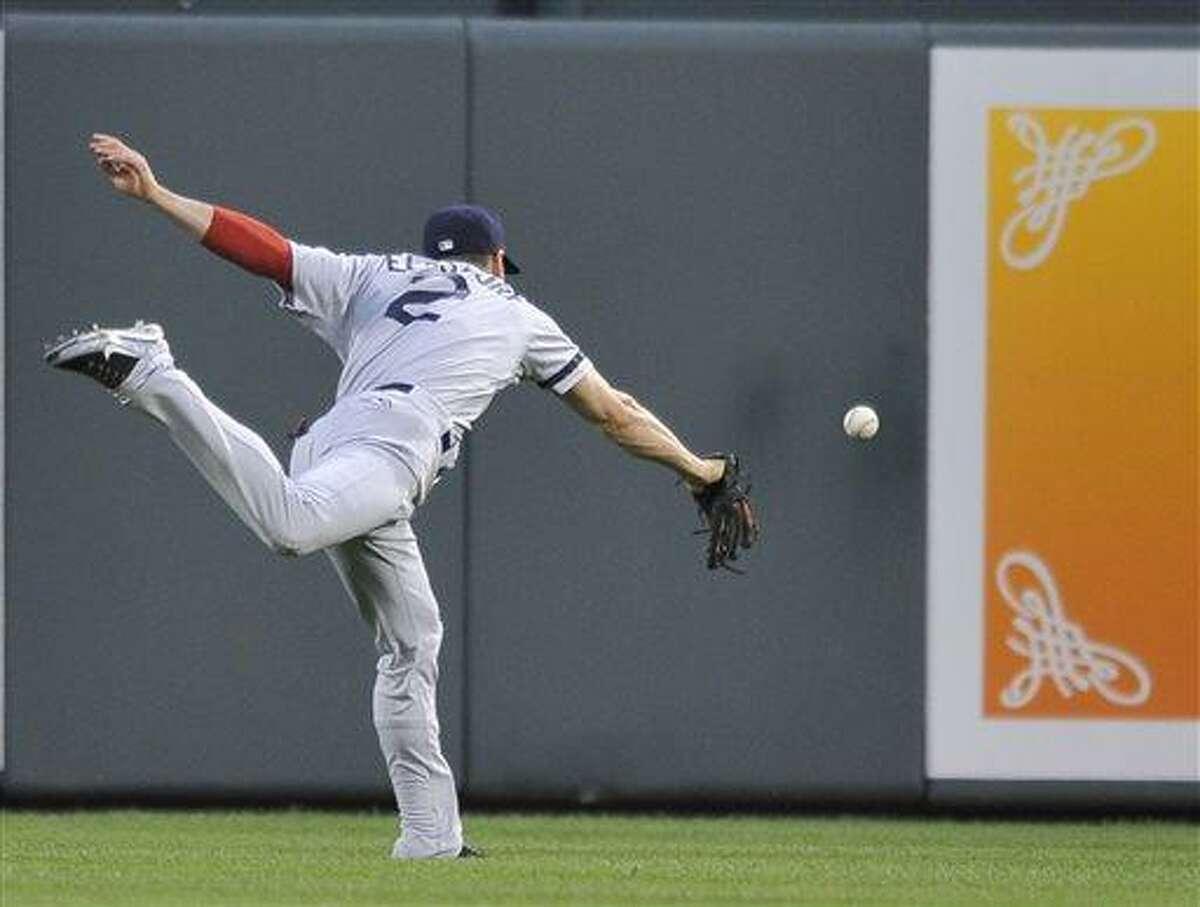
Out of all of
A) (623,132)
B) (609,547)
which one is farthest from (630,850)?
(623,132)

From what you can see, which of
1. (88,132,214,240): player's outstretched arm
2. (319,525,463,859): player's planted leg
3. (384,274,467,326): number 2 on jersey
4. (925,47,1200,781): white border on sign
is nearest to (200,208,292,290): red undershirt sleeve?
(88,132,214,240): player's outstretched arm

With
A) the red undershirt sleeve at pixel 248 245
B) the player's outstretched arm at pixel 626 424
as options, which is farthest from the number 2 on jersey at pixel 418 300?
the player's outstretched arm at pixel 626 424

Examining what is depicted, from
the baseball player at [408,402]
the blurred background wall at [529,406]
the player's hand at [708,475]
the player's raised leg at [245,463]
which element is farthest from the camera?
the blurred background wall at [529,406]

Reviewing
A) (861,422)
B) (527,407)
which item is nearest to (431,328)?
(861,422)

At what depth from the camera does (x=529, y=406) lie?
38.8 ft

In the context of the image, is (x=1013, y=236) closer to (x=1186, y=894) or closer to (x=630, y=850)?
(x=630, y=850)

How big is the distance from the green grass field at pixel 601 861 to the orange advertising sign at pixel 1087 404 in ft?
2.18

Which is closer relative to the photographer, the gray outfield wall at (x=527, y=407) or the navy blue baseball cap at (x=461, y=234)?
the navy blue baseball cap at (x=461, y=234)

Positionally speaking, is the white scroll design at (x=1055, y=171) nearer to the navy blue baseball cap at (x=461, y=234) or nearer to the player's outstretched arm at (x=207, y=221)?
the navy blue baseball cap at (x=461, y=234)

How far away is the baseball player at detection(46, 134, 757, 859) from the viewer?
884 cm

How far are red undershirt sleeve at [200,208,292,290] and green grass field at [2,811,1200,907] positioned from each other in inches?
62.4

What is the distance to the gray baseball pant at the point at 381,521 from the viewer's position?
8.51m

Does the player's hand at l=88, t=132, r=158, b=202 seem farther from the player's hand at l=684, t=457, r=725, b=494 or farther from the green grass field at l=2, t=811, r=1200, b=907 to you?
the green grass field at l=2, t=811, r=1200, b=907

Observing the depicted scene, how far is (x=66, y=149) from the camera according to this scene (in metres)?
11.7
